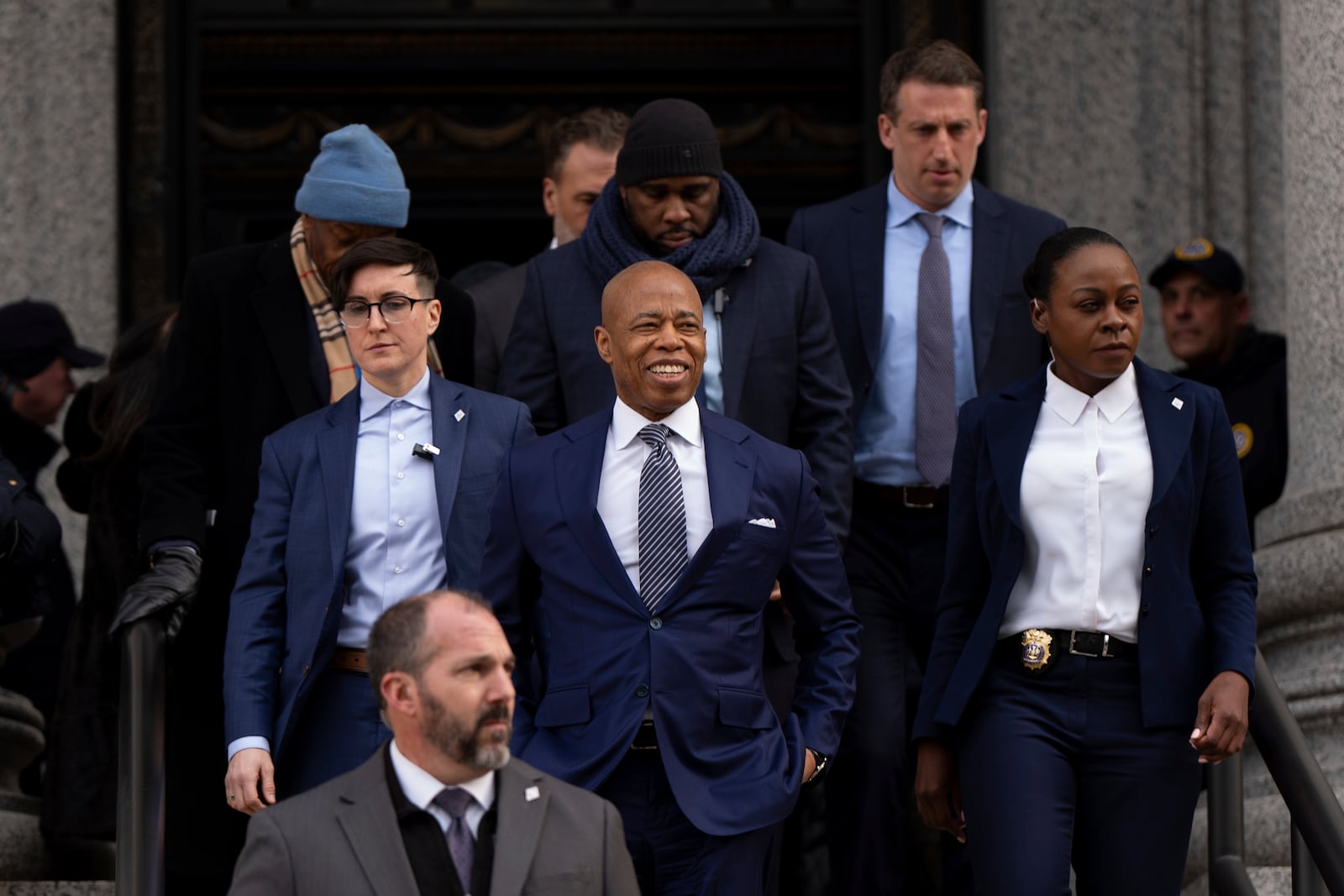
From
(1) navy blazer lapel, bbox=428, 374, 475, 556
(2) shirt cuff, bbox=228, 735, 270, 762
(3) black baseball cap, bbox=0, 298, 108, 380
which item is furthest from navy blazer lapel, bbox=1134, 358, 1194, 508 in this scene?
(3) black baseball cap, bbox=0, 298, 108, 380

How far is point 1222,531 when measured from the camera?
5.52 metres

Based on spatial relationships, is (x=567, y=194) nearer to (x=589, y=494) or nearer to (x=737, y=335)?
(x=737, y=335)

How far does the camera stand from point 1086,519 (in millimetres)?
5441

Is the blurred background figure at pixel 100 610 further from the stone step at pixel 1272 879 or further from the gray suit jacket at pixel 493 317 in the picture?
the stone step at pixel 1272 879

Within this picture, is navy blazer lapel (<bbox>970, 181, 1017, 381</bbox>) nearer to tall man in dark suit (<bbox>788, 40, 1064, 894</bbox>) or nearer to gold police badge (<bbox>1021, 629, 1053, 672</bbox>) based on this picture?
tall man in dark suit (<bbox>788, 40, 1064, 894</bbox>)

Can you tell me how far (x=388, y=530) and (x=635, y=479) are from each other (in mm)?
622

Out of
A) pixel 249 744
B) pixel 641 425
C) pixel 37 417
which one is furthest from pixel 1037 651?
pixel 37 417

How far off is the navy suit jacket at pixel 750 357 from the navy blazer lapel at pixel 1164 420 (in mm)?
847

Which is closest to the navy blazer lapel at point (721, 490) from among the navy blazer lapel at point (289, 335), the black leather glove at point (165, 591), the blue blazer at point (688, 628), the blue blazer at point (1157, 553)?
the blue blazer at point (688, 628)

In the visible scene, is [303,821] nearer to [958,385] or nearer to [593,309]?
[593,309]

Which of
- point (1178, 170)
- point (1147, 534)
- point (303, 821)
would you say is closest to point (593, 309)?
point (1147, 534)

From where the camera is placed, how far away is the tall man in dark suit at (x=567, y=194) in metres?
7.16

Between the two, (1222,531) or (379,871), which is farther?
(1222,531)

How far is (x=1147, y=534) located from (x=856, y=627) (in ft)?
2.22
